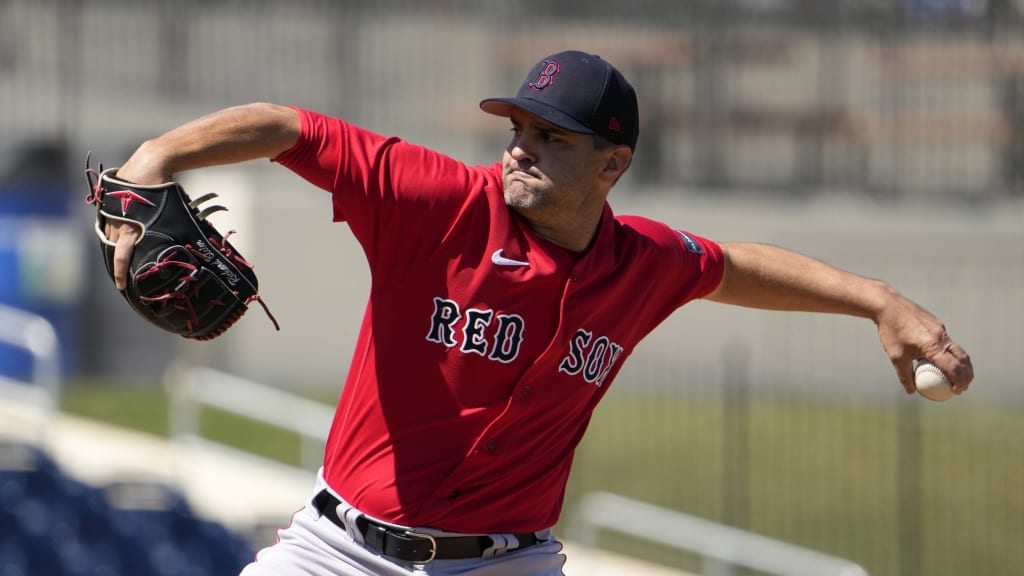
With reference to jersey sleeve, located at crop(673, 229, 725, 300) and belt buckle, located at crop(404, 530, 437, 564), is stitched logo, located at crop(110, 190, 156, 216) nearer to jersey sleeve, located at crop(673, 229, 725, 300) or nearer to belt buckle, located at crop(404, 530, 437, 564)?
belt buckle, located at crop(404, 530, 437, 564)

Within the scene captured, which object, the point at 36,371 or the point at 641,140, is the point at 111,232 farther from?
the point at 641,140

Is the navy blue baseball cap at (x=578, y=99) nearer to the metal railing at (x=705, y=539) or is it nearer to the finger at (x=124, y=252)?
the finger at (x=124, y=252)

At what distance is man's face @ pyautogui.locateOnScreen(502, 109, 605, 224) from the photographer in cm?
390

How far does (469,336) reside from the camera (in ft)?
12.6

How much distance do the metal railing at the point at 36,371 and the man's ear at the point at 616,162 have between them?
20.0 ft

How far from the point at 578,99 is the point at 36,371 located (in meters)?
10.3

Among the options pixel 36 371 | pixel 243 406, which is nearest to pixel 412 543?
pixel 243 406

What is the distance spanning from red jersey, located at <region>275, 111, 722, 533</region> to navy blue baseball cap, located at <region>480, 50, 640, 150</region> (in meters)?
0.26

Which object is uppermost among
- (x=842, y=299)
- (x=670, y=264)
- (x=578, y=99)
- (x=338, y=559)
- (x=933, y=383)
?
(x=578, y=99)

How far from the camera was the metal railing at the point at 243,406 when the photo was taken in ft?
35.3

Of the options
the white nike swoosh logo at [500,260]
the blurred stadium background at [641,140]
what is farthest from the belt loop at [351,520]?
the blurred stadium background at [641,140]

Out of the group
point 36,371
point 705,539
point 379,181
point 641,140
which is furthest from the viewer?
point 641,140

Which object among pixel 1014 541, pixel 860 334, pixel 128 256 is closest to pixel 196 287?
pixel 128 256

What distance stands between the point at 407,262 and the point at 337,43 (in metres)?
11.6
